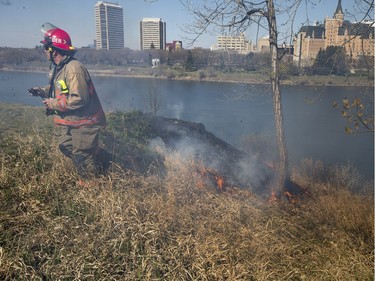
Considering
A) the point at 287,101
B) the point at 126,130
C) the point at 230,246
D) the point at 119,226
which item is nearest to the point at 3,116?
the point at 126,130

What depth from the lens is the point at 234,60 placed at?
8.02m

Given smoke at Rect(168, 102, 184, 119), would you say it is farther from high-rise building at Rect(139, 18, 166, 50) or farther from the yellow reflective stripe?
the yellow reflective stripe

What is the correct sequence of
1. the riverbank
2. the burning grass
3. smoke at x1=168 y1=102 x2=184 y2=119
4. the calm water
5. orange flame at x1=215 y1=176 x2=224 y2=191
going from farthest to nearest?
smoke at x1=168 y1=102 x2=184 y2=119
the calm water
the riverbank
orange flame at x1=215 y1=176 x2=224 y2=191
the burning grass

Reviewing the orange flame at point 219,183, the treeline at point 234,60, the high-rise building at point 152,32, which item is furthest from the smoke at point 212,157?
the high-rise building at point 152,32

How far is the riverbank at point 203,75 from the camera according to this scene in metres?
7.58

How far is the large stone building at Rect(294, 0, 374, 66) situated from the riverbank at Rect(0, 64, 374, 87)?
0.63 metres

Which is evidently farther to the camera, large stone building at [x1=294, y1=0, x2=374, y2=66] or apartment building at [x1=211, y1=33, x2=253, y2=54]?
apartment building at [x1=211, y1=33, x2=253, y2=54]

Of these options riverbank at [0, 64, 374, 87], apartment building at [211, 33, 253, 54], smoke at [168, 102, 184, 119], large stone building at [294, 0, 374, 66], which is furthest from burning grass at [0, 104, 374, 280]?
smoke at [168, 102, 184, 119]

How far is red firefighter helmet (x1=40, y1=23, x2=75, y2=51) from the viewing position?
433cm

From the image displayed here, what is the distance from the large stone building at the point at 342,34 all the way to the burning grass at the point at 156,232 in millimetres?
2631

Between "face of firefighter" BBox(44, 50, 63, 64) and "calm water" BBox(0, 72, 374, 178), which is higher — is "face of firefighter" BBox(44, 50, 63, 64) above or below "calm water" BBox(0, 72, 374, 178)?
above

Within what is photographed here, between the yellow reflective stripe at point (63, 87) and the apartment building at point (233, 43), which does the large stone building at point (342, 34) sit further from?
the yellow reflective stripe at point (63, 87)

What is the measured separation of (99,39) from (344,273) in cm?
952

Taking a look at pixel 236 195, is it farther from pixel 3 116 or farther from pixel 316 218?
pixel 3 116
